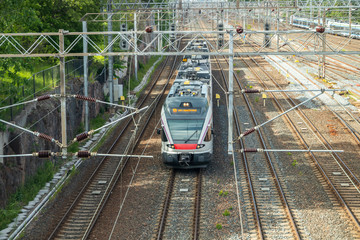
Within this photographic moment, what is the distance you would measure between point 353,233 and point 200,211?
5145 millimetres

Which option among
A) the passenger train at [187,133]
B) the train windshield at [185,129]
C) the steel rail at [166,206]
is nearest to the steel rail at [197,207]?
the passenger train at [187,133]

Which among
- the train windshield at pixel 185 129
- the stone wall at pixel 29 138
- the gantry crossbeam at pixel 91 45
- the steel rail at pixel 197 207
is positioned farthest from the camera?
the train windshield at pixel 185 129

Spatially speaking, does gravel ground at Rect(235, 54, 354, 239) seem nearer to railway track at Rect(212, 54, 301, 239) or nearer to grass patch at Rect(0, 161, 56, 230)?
railway track at Rect(212, 54, 301, 239)

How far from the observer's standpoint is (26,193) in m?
19.6

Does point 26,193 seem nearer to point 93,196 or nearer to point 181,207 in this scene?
point 93,196

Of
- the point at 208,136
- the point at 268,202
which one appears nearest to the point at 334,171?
the point at 268,202

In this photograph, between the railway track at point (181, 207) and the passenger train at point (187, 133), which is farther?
the passenger train at point (187, 133)

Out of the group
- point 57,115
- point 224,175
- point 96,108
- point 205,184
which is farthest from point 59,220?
point 96,108

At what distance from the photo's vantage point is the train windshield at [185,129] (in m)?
21.2

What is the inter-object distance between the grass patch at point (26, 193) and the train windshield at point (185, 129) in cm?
557

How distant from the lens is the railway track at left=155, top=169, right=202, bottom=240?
1653cm

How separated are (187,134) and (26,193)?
677 centimetres

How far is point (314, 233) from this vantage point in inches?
639

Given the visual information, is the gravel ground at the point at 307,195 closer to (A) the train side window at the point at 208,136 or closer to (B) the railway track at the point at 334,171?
(B) the railway track at the point at 334,171
